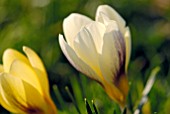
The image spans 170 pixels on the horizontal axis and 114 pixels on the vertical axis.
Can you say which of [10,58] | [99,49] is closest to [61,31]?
[10,58]

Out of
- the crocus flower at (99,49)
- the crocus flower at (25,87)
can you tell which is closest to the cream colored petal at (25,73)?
the crocus flower at (25,87)

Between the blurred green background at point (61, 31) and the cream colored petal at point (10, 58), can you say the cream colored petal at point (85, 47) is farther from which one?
the blurred green background at point (61, 31)

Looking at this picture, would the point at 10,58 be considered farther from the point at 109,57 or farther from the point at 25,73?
the point at 109,57

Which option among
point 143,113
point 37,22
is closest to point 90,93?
point 143,113

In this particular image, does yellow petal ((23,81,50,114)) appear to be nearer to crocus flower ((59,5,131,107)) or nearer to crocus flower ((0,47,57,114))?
crocus flower ((0,47,57,114))

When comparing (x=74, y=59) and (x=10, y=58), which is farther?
(x=10, y=58)

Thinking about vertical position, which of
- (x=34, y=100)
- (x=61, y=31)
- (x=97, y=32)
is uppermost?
(x=97, y=32)
